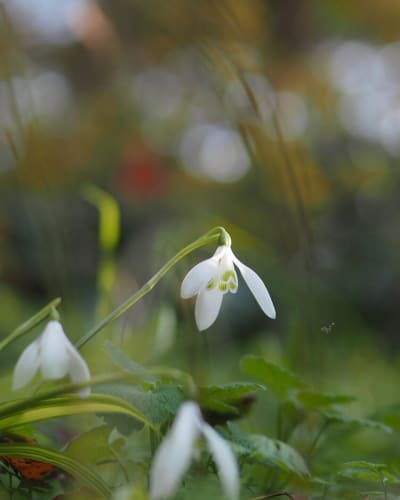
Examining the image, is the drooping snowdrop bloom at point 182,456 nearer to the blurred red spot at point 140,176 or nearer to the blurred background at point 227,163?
the blurred background at point 227,163

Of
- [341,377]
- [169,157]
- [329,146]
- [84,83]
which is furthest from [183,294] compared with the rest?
[84,83]

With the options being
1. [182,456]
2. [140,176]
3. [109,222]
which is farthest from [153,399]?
[140,176]

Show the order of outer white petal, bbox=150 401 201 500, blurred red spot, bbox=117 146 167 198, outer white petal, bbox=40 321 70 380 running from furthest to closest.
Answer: blurred red spot, bbox=117 146 167 198 < outer white petal, bbox=40 321 70 380 < outer white petal, bbox=150 401 201 500

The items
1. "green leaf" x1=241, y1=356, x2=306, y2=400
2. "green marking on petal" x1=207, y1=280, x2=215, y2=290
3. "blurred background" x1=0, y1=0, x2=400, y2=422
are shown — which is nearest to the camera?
"green marking on petal" x1=207, y1=280, x2=215, y2=290

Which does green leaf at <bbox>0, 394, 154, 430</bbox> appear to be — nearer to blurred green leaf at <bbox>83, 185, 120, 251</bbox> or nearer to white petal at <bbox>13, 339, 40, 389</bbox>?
white petal at <bbox>13, 339, 40, 389</bbox>

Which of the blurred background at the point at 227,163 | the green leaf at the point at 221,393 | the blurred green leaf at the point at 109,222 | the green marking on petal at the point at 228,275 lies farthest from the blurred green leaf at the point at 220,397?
the blurred background at the point at 227,163

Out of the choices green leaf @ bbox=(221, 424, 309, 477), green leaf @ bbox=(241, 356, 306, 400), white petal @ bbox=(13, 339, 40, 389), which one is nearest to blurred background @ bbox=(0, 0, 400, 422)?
green leaf @ bbox=(241, 356, 306, 400)

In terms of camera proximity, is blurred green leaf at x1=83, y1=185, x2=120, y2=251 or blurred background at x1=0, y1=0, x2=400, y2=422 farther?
blurred background at x1=0, y1=0, x2=400, y2=422

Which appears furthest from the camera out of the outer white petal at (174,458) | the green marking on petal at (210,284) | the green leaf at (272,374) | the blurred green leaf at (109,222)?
the blurred green leaf at (109,222)
